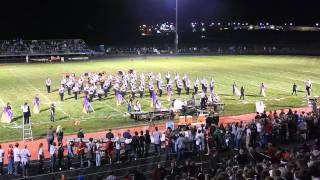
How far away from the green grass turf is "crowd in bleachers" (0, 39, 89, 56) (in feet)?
29.9

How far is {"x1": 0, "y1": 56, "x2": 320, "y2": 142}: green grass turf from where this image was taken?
26.6m

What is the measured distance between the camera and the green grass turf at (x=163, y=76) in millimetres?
26594

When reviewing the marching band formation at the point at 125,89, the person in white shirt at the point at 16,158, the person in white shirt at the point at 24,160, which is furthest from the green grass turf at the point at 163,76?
the person in white shirt at the point at 24,160

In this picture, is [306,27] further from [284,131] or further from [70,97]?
[284,131]

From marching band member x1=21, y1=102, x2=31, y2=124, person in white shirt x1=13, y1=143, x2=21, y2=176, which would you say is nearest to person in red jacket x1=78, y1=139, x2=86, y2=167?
person in white shirt x1=13, y1=143, x2=21, y2=176

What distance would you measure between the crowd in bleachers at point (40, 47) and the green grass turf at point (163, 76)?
911cm

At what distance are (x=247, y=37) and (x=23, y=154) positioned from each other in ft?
293

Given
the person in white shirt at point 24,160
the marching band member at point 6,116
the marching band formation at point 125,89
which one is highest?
the marching band formation at point 125,89

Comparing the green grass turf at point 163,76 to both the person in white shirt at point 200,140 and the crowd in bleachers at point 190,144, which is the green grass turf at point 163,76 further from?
the person in white shirt at point 200,140

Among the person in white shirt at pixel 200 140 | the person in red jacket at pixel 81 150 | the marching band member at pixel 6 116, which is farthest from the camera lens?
the marching band member at pixel 6 116

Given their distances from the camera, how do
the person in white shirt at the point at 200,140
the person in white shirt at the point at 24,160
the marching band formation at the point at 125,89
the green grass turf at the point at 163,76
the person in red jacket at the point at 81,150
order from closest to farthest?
the person in white shirt at the point at 24,160 → the person in red jacket at the point at 81,150 → the person in white shirt at the point at 200,140 → the green grass turf at the point at 163,76 → the marching band formation at the point at 125,89

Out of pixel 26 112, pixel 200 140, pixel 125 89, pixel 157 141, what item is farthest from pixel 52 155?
pixel 125 89

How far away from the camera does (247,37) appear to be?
102188 mm

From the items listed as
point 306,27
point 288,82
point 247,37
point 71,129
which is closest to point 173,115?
point 71,129
